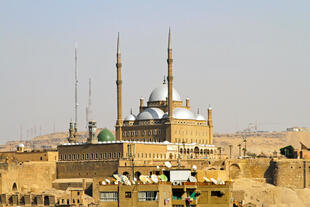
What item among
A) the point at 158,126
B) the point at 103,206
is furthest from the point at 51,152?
the point at 103,206

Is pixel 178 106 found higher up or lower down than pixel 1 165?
higher up

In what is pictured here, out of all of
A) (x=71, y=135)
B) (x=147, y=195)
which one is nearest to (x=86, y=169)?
(x=71, y=135)

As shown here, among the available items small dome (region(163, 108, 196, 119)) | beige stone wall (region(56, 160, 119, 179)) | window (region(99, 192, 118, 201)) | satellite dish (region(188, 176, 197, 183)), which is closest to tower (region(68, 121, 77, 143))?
beige stone wall (region(56, 160, 119, 179))

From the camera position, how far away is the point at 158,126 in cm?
12244

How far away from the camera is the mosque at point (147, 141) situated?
11306 centimetres

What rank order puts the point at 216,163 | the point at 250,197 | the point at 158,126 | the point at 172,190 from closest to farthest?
1. the point at 172,190
2. the point at 250,197
3. the point at 216,163
4. the point at 158,126

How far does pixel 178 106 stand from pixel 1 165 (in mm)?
26158

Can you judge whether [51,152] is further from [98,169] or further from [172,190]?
[172,190]

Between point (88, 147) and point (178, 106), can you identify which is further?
point (178, 106)

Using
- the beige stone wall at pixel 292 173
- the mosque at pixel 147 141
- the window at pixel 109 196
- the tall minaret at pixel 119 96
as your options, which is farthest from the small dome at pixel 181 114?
the window at pixel 109 196

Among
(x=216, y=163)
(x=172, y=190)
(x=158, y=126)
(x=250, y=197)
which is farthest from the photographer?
(x=158, y=126)

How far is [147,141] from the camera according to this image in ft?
403

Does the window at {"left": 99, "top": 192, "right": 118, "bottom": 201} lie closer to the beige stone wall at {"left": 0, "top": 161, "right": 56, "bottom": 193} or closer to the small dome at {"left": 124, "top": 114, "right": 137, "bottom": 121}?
the beige stone wall at {"left": 0, "top": 161, "right": 56, "bottom": 193}

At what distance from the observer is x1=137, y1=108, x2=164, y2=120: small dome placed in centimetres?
12388
